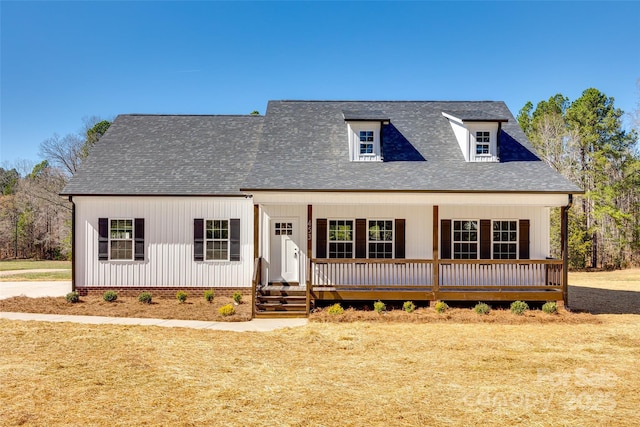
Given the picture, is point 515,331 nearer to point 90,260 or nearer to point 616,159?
point 90,260

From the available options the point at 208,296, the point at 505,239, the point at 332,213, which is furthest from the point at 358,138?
the point at 208,296

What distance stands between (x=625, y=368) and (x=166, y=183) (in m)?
14.4

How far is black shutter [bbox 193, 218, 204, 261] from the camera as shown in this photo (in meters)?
16.0

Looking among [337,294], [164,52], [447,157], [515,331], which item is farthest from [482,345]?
[164,52]

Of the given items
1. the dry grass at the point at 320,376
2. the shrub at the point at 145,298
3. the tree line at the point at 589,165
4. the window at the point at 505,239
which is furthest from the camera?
the tree line at the point at 589,165

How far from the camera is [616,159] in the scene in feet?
107

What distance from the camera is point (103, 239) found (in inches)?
628

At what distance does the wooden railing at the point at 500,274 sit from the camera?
13.9m

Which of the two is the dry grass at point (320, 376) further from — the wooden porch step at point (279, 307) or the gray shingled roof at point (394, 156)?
the gray shingled roof at point (394, 156)

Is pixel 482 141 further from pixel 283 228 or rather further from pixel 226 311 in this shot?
pixel 226 311

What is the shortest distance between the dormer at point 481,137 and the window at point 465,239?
2432mm

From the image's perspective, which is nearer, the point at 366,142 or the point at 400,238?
the point at 400,238

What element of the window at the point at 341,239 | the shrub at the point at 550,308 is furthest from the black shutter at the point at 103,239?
the shrub at the point at 550,308

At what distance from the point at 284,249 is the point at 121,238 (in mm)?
5842
